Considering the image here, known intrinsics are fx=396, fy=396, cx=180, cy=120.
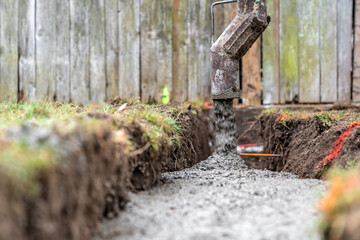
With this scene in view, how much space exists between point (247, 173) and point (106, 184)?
1.71 metres

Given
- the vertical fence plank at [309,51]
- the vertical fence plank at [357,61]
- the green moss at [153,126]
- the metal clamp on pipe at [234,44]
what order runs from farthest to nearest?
the vertical fence plank at [309,51] < the vertical fence plank at [357,61] < the metal clamp on pipe at [234,44] < the green moss at [153,126]

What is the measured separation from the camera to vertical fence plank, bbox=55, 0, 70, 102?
17.2ft

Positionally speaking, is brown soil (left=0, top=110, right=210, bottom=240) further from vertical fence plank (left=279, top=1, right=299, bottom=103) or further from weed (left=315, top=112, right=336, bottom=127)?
vertical fence plank (left=279, top=1, right=299, bottom=103)

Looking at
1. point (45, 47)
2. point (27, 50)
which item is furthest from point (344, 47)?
point (27, 50)

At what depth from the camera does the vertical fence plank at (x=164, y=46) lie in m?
5.30

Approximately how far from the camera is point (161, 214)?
5.88ft

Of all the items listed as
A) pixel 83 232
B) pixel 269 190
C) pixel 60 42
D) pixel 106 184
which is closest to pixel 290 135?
pixel 269 190

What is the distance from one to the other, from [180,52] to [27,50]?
6.66 ft

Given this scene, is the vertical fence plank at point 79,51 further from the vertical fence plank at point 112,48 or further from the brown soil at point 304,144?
the brown soil at point 304,144

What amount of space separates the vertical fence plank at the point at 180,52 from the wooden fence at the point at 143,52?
13 mm

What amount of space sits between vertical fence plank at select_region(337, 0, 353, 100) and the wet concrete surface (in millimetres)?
2896

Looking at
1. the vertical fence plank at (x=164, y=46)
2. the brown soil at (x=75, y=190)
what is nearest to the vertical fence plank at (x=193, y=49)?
the vertical fence plank at (x=164, y=46)

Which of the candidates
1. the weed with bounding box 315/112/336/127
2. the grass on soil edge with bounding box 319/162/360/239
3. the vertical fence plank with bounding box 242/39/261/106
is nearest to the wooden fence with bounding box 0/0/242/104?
the vertical fence plank with bounding box 242/39/261/106

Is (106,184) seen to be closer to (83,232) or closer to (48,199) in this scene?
(83,232)
